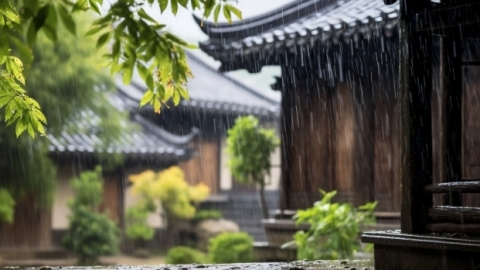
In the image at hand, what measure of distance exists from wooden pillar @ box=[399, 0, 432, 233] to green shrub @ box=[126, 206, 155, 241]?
1671 cm

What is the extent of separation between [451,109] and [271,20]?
7327 millimetres

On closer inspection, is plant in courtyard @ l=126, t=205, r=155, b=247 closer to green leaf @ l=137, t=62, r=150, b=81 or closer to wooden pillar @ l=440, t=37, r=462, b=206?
wooden pillar @ l=440, t=37, r=462, b=206

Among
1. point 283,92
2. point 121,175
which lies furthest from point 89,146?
point 283,92

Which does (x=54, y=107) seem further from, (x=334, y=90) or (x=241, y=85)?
(x=241, y=85)

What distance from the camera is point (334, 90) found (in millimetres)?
12023

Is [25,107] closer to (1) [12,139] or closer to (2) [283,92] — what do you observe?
(2) [283,92]

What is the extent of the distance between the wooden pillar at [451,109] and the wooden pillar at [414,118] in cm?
75

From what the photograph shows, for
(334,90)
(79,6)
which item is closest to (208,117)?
(334,90)

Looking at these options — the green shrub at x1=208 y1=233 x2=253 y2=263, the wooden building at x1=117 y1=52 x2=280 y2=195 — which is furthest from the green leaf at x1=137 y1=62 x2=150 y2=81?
the wooden building at x1=117 y1=52 x2=280 y2=195

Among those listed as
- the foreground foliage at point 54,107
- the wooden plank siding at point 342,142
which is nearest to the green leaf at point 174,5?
the wooden plank siding at point 342,142

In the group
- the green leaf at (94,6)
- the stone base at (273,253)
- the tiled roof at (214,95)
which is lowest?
the stone base at (273,253)

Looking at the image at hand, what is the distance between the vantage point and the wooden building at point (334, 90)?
11.0 m

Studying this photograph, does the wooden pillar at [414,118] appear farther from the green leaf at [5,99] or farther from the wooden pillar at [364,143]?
the wooden pillar at [364,143]

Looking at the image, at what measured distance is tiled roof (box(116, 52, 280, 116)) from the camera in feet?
85.1
